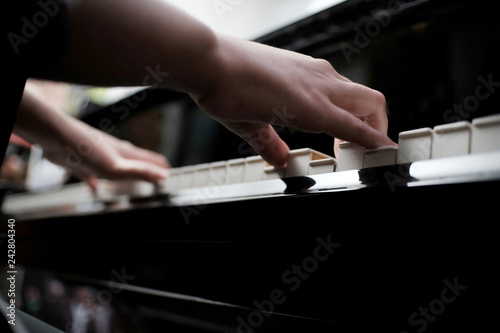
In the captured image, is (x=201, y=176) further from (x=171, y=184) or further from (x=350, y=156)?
(x=350, y=156)

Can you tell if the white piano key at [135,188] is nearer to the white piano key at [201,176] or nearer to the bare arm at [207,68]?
the white piano key at [201,176]

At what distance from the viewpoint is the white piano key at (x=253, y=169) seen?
0.67 metres

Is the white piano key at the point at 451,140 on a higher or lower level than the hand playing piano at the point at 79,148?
lower

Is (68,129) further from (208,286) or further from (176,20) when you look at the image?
(176,20)

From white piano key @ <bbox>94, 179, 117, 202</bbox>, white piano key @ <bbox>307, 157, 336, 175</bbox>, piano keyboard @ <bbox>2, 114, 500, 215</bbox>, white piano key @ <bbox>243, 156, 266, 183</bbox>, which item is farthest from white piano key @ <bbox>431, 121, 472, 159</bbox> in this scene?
white piano key @ <bbox>94, 179, 117, 202</bbox>

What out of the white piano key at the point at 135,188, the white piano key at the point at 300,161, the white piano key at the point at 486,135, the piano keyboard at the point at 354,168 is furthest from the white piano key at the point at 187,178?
the white piano key at the point at 486,135

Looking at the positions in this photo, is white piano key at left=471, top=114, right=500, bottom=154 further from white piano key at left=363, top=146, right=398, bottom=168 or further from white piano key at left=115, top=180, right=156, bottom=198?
white piano key at left=115, top=180, right=156, bottom=198

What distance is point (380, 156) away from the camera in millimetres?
515

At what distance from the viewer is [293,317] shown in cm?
59

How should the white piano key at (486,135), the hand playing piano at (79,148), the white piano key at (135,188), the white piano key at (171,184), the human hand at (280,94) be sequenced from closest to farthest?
the white piano key at (486,135)
the human hand at (280,94)
the white piano key at (171,184)
the white piano key at (135,188)
the hand playing piano at (79,148)

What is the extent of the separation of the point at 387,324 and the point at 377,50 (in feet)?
1.56

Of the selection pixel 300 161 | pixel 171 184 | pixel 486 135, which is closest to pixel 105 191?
pixel 171 184

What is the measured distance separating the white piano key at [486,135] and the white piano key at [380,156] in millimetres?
88

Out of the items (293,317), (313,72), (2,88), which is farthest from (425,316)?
(2,88)
